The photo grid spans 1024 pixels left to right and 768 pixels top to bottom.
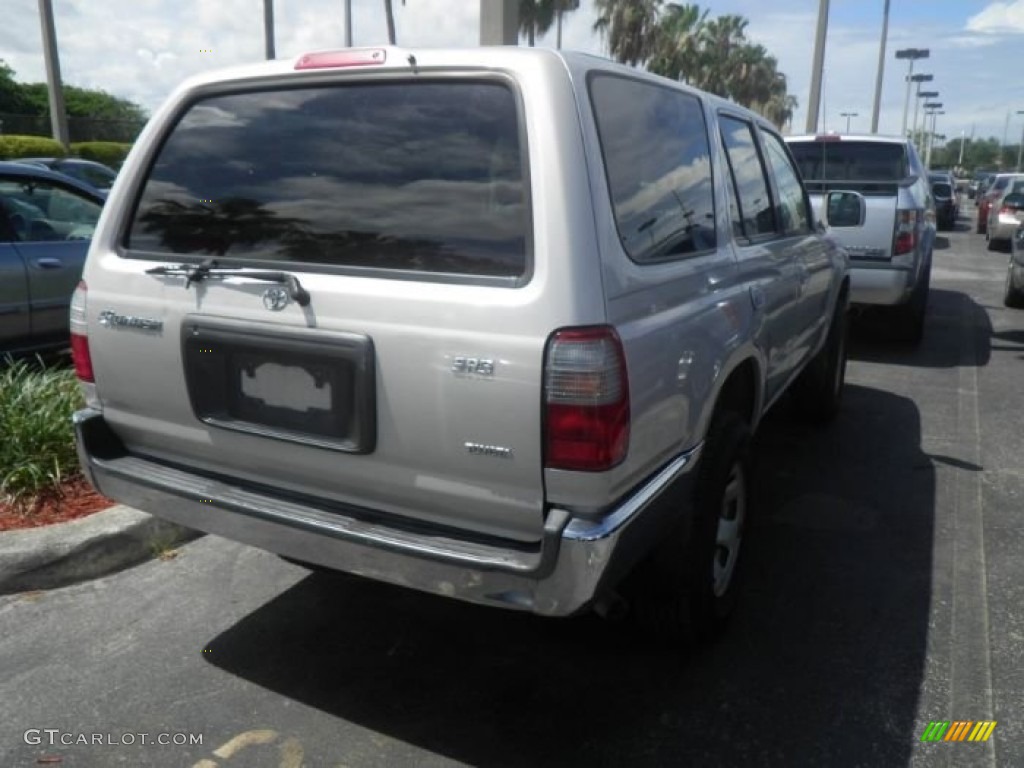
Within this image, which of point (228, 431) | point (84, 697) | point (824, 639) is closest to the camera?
point (228, 431)

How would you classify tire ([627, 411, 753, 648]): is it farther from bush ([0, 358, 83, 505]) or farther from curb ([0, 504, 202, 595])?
bush ([0, 358, 83, 505])

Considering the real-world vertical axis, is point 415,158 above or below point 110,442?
above

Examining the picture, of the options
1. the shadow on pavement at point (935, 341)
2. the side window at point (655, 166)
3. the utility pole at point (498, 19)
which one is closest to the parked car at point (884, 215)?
the shadow on pavement at point (935, 341)

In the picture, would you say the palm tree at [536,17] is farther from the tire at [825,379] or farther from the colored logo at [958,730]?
the colored logo at [958,730]

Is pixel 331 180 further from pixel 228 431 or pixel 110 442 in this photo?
pixel 110 442

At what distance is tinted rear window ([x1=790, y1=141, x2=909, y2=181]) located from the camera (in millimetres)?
8242

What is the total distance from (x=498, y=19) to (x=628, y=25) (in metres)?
33.9

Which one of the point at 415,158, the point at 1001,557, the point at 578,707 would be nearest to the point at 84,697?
the point at 578,707

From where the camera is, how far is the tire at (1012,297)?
33.2ft

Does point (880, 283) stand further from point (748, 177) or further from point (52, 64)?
point (52, 64)

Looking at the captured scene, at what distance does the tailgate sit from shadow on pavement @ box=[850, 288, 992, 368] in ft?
20.9

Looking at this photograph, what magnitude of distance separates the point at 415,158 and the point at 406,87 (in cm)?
22

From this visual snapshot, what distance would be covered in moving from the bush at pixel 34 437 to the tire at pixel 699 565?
276 cm

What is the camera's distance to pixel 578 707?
2826mm
